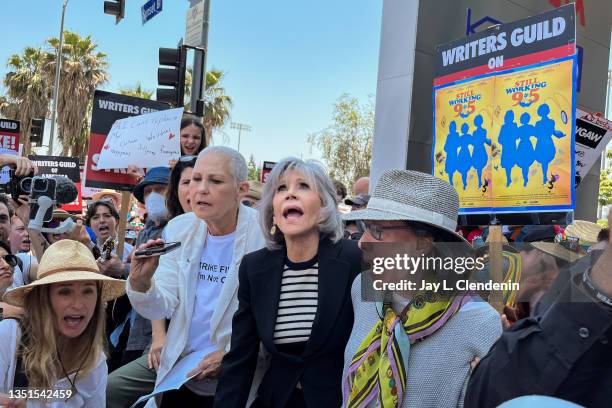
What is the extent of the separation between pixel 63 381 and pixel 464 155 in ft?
7.58

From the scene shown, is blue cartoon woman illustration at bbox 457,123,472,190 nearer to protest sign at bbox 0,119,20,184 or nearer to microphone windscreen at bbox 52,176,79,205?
microphone windscreen at bbox 52,176,79,205

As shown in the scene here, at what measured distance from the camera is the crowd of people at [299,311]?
1.03 meters

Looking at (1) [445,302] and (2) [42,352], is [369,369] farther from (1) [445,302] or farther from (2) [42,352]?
(2) [42,352]

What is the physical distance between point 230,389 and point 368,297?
2.75ft

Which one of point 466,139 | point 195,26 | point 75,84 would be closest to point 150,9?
point 195,26

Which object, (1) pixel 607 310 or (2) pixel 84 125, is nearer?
(1) pixel 607 310

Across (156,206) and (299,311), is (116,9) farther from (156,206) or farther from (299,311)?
(299,311)

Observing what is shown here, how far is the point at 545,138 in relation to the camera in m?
2.94

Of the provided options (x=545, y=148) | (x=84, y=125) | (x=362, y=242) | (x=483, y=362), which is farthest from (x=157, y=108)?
(x=84, y=125)

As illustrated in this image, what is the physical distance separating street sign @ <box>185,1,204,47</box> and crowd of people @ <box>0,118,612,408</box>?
146 inches

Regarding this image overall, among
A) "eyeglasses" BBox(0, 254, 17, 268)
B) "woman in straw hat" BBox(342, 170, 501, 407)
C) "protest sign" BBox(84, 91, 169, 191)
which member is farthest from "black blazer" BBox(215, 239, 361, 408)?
"protest sign" BBox(84, 91, 169, 191)

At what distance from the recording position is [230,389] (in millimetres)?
2559

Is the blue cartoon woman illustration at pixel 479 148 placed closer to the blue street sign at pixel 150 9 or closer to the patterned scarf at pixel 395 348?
the patterned scarf at pixel 395 348

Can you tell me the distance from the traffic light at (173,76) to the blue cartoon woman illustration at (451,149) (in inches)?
170
